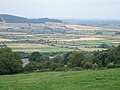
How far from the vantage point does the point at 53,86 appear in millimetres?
21594

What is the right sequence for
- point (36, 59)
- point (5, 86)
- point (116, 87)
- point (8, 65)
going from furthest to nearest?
point (36, 59)
point (8, 65)
point (5, 86)
point (116, 87)

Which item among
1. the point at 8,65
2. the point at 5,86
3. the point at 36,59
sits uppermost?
the point at 5,86

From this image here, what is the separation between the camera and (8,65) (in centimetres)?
4416

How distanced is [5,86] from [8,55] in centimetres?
2435

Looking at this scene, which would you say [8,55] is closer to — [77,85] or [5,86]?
[5,86]

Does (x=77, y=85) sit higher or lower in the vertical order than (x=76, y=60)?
higher

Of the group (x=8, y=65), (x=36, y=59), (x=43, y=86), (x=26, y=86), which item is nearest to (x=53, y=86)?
(x=43, y=86)

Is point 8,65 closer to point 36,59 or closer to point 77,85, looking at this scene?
point 77,85

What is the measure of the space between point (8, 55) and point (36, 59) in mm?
26508

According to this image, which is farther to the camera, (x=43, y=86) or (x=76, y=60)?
(x=76, y=60)

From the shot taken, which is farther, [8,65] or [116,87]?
[8,65]

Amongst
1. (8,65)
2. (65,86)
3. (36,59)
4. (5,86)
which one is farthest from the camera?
(36,59)

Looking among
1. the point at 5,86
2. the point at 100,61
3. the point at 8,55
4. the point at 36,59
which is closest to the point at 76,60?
the point at 100,61

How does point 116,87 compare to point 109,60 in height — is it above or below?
above
